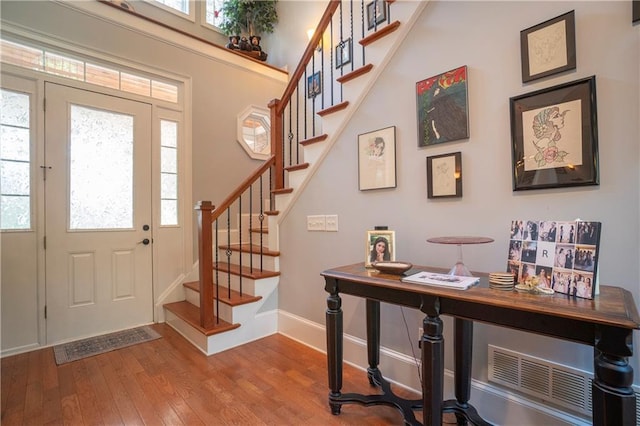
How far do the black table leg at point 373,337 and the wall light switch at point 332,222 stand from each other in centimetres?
66

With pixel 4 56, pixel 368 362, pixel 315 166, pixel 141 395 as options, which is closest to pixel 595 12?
pixel 315 166

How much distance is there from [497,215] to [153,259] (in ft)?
10.5

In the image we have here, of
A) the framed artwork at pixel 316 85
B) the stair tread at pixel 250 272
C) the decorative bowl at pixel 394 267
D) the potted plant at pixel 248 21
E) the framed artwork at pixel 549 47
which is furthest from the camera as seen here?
the potted plant at pixel 248 21

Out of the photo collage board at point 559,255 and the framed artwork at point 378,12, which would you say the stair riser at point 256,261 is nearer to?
the photo collage board at point 559,255

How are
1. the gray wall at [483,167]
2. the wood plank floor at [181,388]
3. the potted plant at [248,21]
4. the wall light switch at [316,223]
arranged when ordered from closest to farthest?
the gray wall at [483,167] → the wood plank floor at [181,388] → the wall light switch at [316,223] → the potted plant at [248,21]

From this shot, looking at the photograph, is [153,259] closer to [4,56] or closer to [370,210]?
[4,56]

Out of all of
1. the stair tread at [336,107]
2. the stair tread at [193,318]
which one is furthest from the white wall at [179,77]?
the stair tread at [336,107]

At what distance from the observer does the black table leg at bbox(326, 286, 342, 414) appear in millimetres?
1671

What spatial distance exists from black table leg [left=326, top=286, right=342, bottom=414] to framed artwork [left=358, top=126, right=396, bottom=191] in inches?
33.1

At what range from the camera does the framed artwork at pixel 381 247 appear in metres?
1.75

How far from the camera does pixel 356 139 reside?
2.20m

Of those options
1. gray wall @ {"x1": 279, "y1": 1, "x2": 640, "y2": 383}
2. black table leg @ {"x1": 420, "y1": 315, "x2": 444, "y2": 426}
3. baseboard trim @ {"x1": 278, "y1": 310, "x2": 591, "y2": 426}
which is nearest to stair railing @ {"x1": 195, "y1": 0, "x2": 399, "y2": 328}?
gray wall @ {"x1": 279, "y1": 1, "x2": 640, "y2": 383}

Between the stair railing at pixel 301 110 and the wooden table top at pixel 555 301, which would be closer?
the wooden table top at pixel 555 301

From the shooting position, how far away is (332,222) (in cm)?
237
